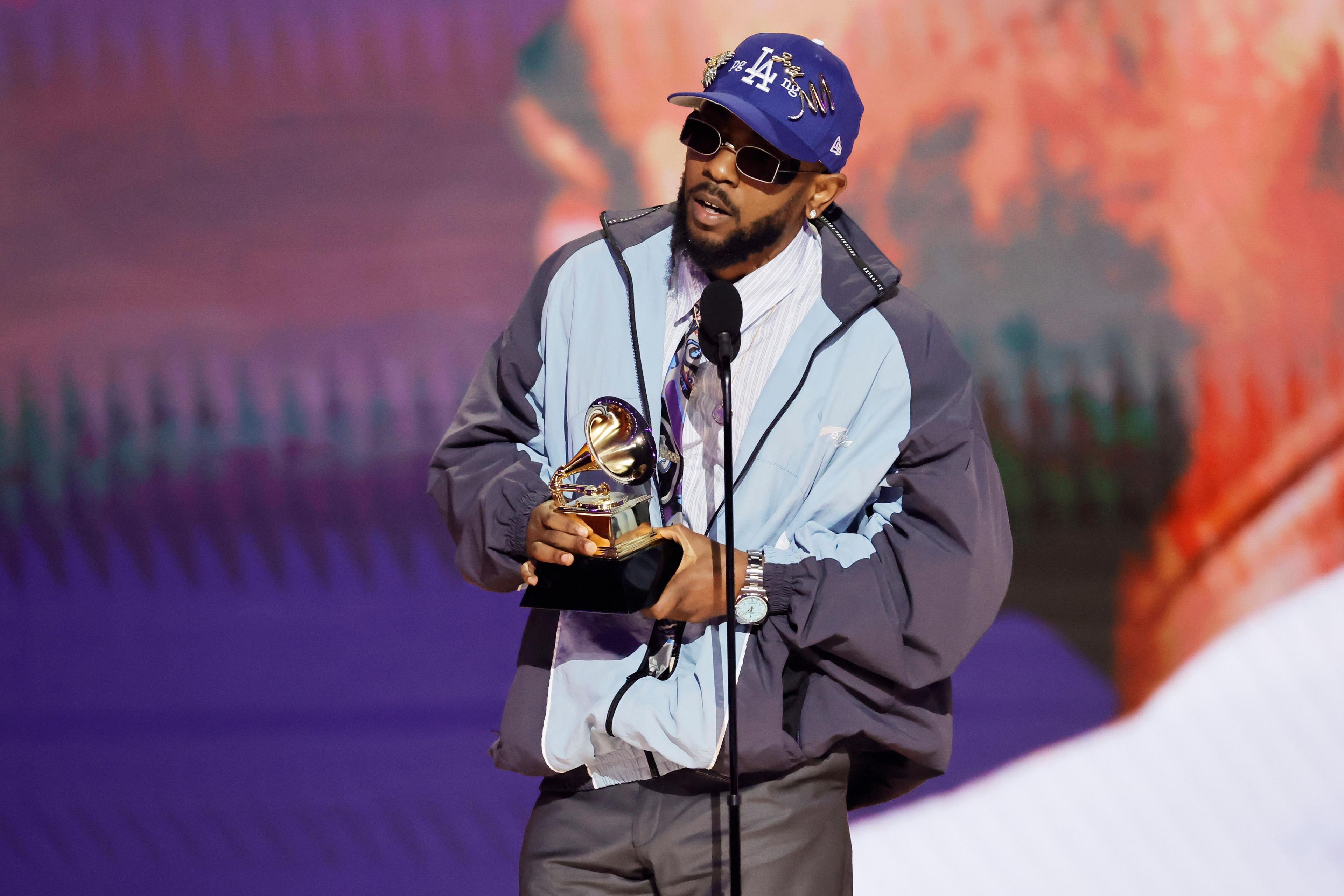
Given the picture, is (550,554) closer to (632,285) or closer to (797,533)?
(797,533)

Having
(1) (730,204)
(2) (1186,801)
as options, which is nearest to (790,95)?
(1) (730,204)

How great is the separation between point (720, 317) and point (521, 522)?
40 cm

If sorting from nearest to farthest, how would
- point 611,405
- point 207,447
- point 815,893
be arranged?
point 611,405 < point 815,893 < point 207,447

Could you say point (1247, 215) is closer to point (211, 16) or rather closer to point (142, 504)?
point (211, 16)

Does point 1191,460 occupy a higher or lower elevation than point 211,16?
lower

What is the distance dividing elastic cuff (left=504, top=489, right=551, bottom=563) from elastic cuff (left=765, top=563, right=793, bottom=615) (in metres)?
0.31

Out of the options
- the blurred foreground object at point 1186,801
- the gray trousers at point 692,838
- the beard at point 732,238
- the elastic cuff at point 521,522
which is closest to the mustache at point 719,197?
the beard at point 732,238

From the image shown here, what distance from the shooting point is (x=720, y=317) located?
4.99 feet

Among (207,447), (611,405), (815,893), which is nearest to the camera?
(611,405)

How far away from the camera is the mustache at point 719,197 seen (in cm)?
174

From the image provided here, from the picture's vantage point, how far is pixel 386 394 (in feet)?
10.6

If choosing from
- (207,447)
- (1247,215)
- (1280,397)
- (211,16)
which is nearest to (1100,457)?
(1280,397)

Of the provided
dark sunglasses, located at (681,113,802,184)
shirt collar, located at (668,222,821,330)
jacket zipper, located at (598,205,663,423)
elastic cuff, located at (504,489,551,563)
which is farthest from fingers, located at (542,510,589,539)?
dark sunglasses, located at (681,113,802,184)

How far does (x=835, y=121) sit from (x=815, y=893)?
105 cm
